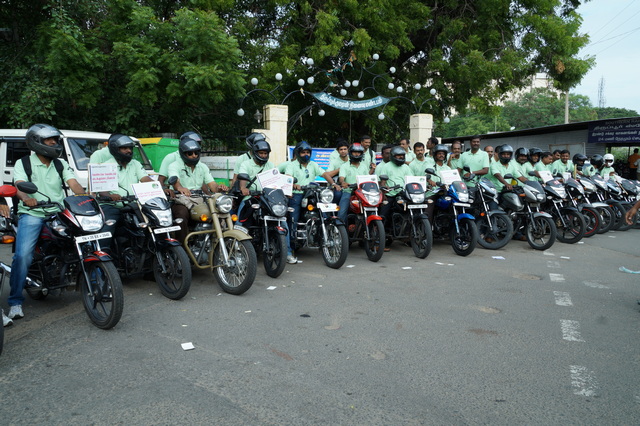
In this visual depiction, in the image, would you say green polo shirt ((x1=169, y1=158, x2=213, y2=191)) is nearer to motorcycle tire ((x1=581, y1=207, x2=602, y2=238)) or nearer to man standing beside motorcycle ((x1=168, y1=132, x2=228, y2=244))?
man standing beside motorcycle ((x1=168, y1=132, x2=228, y2=244))

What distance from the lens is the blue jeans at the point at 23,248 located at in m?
4.64

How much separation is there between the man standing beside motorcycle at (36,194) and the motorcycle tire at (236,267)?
5.22 ft

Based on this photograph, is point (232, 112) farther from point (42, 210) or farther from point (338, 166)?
point (42, 210)

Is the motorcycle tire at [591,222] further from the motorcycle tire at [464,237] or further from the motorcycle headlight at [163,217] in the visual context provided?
the motorcycle headlight at [163,217]

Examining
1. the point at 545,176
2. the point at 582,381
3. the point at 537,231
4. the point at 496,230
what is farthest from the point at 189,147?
the point at 545,176

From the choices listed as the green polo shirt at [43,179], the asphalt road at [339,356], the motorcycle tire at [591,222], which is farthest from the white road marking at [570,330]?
the motorcycle tire at [591,222]

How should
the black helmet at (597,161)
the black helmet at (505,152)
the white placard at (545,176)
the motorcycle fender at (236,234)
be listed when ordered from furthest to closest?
the black helmet at (597,161)
the white placard at (545,176)
the black helmet at (505,152)
the motorcycle fender at (236,234)

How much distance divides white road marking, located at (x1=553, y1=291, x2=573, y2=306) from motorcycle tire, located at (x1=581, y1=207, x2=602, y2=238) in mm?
5002

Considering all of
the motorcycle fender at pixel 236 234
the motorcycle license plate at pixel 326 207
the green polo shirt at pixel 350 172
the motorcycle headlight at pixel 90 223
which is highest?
the green polo shirt at pixel 350 172

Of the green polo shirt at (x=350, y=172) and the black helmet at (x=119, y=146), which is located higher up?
the black helmet at (x=119, y=146)

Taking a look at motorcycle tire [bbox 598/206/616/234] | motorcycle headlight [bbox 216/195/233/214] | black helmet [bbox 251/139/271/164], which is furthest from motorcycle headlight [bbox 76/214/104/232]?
motorcycle tire [bbox 598/206/616/234]

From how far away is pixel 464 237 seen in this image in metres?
8.13

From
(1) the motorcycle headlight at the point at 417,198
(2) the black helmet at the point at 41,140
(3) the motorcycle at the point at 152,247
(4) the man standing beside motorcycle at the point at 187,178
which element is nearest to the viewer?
(2) the black helmet at the point at 41,140

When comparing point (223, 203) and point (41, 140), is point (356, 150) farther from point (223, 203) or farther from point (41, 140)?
point (41, 140)
